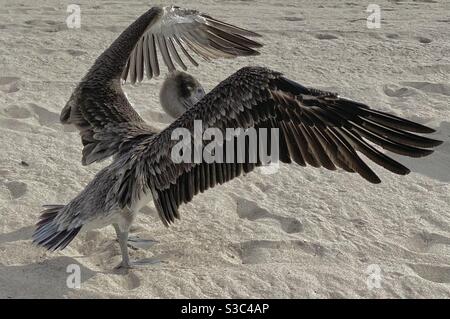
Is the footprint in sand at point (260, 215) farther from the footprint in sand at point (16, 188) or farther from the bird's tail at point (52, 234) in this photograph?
the footprint in sand at point (16, 188)

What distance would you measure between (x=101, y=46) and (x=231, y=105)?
438cm

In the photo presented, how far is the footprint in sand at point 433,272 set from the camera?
4.50 m

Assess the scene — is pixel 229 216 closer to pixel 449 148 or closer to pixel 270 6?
pixel 449 148

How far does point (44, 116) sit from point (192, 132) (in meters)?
2.56

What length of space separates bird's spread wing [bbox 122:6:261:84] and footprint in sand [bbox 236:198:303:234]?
1.34 metres

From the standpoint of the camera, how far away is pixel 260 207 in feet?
17.2

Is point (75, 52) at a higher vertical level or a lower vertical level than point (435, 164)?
higher

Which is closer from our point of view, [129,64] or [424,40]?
[129,64]

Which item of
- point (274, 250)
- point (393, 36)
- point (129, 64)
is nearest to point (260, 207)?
point (274, 250)

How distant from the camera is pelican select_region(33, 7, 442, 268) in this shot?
4.02 meters

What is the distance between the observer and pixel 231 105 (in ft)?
14.0

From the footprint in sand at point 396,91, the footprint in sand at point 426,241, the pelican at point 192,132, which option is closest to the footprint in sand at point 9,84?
the pelican at point 192,132

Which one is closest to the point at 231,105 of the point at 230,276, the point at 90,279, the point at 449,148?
the point at 230,276

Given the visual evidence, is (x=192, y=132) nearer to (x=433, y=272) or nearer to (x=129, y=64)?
(x=433, y=272)
